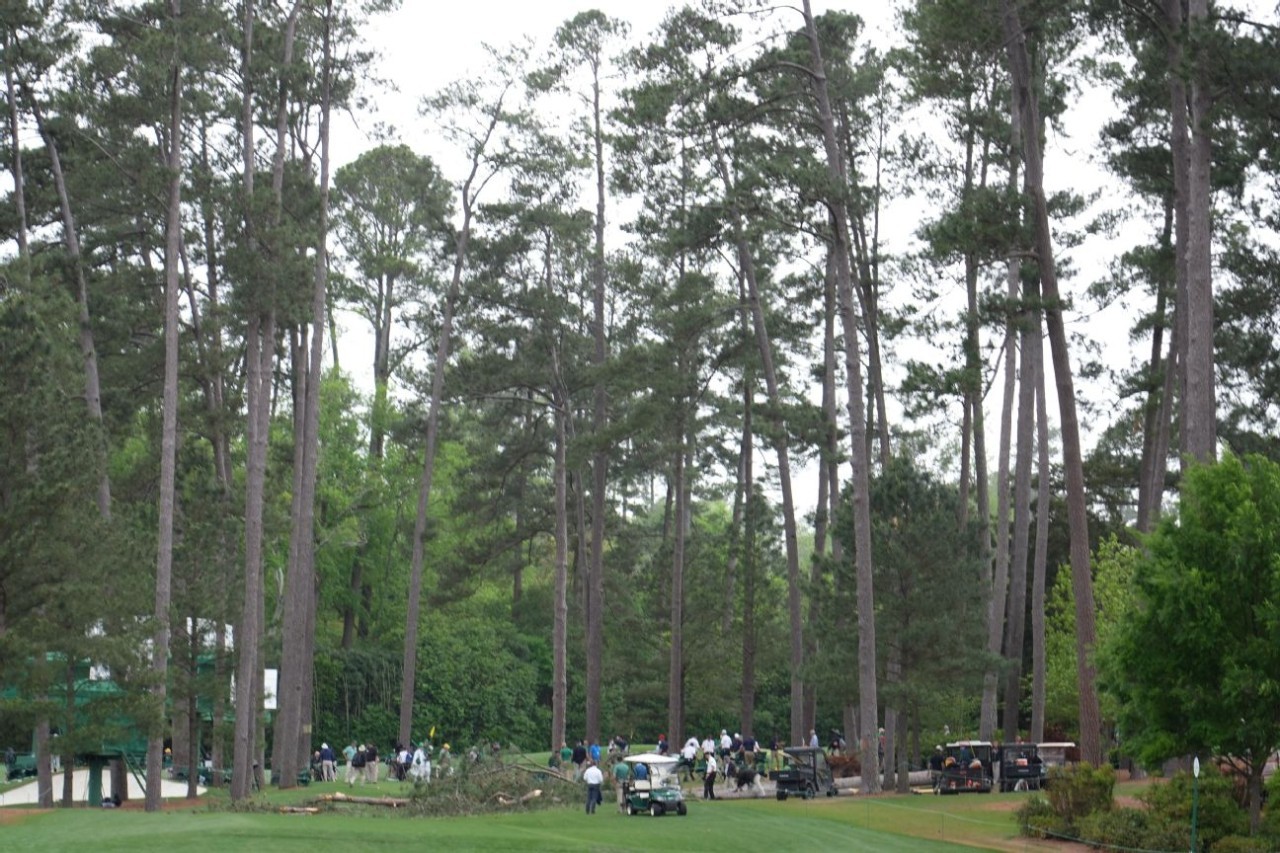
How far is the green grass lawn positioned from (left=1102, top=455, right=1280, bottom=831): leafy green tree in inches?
151

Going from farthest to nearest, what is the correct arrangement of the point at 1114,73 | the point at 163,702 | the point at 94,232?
the point at 94,232 < the point at 1114,73 < the point at 163,702

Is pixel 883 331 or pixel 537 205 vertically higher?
pixel 537 205

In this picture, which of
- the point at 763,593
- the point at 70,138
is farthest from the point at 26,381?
the point at 763,593

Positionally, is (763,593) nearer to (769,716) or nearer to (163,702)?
(769,716)

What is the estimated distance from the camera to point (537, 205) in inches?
2005

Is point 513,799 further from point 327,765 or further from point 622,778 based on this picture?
point 327,765

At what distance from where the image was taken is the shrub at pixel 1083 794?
82.9 ft

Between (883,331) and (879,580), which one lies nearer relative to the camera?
(879,580)

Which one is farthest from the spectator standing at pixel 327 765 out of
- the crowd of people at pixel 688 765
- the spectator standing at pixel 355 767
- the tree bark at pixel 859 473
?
the tree bark at pixel 859 473

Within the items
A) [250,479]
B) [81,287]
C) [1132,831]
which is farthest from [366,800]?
[1132,831]

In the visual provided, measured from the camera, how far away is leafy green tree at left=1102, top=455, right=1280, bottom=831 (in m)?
21.6

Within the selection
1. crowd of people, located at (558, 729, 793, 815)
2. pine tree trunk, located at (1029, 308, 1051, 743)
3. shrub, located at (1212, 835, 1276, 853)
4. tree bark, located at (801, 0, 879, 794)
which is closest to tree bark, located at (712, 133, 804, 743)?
crowd of people, located at (558, 729, 793, 815)

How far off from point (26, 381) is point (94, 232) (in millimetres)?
13392

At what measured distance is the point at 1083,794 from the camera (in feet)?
83.5
